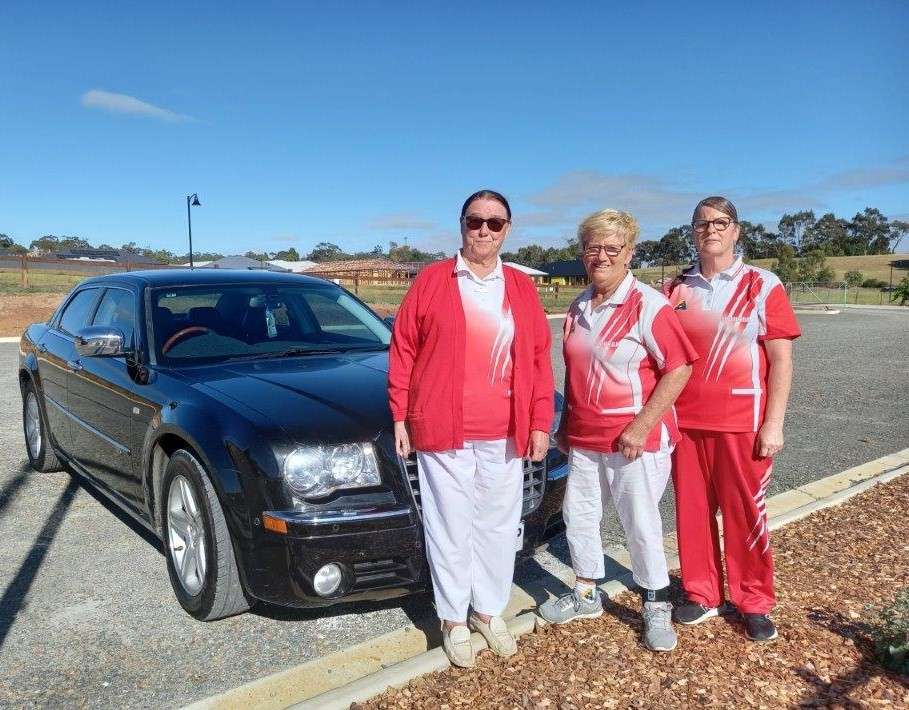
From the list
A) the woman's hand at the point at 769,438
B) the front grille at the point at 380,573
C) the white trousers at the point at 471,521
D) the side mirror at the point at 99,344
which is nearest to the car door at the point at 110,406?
the side mirror at the point at 99,344

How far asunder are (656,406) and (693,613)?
1.03m

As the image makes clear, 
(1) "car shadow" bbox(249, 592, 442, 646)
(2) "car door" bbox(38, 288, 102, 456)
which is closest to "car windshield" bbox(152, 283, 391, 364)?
(2) "car door" bbox(38, 288, 102, 456)

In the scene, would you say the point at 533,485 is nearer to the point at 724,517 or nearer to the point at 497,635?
the point at 497,635

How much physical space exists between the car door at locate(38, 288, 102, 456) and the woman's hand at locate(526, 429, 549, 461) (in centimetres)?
328

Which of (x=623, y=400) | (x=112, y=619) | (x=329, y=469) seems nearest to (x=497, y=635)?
(x=329, y=469)

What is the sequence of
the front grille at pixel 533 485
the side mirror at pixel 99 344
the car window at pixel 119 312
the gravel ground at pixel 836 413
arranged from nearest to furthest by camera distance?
the front grille at pixel 533 485 → the side mirror at pixel 99 344 → the car window at pixel 119 312 → the gravel ground at pixel 836 413

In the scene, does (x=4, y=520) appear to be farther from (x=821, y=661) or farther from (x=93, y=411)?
(x=821, y=661)

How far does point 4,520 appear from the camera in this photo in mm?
4891

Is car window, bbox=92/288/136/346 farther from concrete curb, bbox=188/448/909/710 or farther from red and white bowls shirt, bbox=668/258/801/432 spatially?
red and white bowls shirt, bbox=668/258/801/432

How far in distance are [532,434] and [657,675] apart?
1.02m

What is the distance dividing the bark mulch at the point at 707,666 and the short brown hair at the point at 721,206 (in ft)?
5.73

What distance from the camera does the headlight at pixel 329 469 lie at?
3092 millimetres

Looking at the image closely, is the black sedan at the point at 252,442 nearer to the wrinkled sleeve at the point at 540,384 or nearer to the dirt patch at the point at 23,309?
the wrinkled sleeve at the point at 540,384

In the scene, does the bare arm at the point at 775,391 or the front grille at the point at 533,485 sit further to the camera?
the front grille at the point at 533,485
